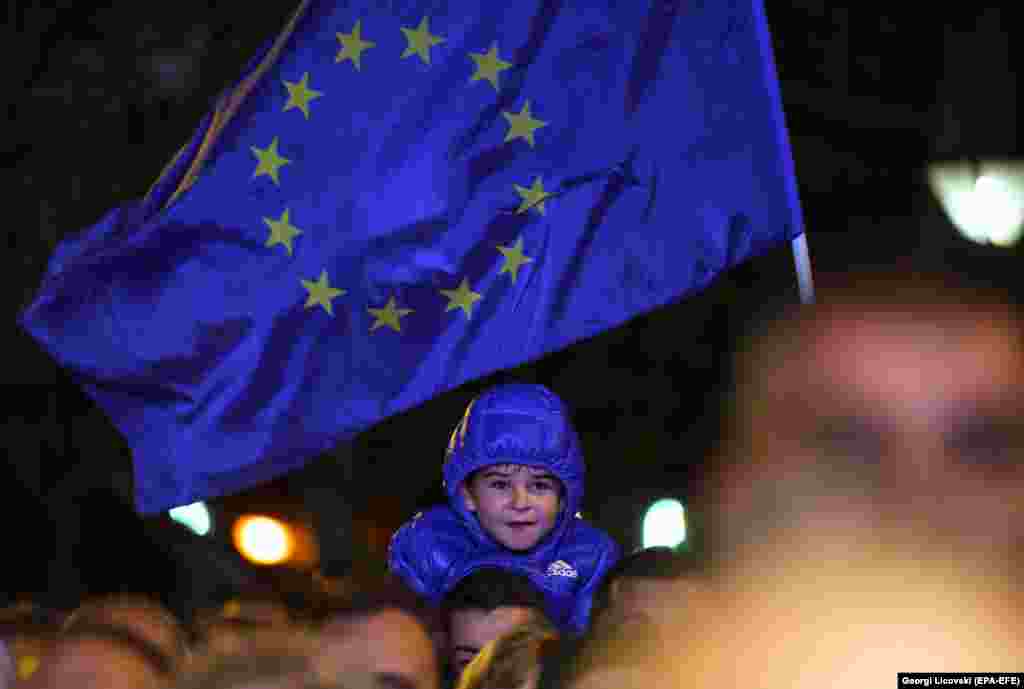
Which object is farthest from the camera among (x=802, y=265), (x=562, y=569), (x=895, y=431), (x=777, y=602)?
(x=802, y=265)

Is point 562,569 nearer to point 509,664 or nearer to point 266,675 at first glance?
point 509,664

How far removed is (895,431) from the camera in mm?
3777

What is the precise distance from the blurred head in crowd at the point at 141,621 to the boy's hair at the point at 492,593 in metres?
0.66

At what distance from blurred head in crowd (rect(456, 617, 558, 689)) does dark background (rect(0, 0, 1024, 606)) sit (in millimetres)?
3143

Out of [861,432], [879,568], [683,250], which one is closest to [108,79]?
[683,250]

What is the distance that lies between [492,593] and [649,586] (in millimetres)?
485

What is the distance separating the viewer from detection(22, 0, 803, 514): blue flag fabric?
3.96m

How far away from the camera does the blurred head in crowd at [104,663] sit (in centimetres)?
265

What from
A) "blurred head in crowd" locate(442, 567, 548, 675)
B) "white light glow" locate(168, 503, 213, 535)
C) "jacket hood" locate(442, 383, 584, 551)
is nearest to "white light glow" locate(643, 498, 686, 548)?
"jacket hood" locate(442, 383, 584, 551)

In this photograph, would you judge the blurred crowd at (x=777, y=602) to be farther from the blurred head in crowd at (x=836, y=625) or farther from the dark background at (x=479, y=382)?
the dark background at (x=479, y=382)

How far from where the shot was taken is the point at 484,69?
4.14 m

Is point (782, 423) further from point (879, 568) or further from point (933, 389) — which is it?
point (879, 568)

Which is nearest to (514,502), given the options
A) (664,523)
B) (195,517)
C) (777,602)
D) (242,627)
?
(777,602)

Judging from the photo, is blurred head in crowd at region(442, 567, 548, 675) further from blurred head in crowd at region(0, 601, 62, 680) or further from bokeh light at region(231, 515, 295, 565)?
bokeh light at region(231, 515, 295, 565)
